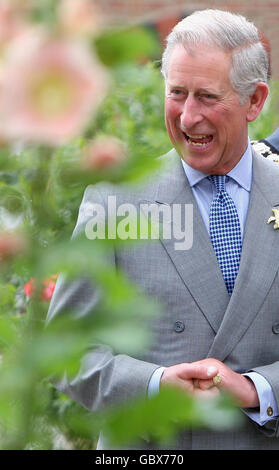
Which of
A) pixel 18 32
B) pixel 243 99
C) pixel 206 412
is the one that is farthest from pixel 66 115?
pixel 243 99

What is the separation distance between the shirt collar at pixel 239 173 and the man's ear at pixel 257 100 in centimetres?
12

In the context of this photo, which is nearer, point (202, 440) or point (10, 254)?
point (10, 254)

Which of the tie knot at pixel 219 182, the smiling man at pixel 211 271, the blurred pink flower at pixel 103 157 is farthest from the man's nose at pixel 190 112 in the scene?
the blurred pink flower at pixel 103 157

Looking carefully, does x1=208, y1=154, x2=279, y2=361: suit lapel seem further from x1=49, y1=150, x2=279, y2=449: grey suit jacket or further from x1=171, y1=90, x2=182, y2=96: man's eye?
x1=171, y1=90, x2=182, y2=96: man's eye

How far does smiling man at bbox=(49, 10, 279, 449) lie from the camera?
2.30m

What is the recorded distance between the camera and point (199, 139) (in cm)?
239

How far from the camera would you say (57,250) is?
53 centimetres

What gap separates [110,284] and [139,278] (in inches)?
73.0

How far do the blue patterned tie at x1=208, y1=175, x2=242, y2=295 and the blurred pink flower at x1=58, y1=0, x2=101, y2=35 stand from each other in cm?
198

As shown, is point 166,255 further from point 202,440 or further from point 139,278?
point 202,440

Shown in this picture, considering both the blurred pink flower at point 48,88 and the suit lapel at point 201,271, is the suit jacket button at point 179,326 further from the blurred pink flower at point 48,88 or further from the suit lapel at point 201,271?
the blurred pink flower at point 48,88

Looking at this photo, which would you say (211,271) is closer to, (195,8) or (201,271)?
(201,271)

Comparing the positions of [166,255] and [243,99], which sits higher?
[243,99]

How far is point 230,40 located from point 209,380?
1028 millimetres
